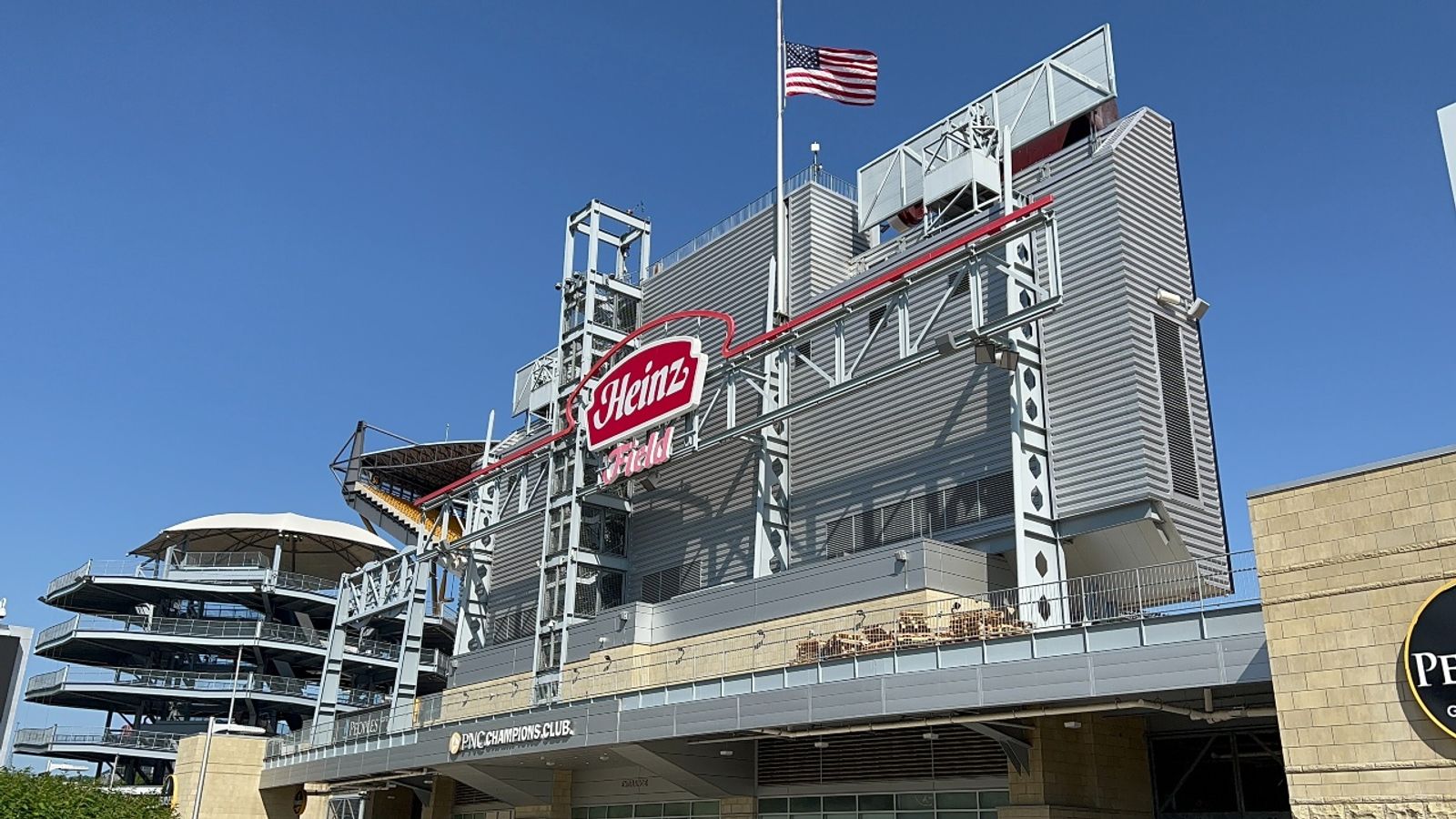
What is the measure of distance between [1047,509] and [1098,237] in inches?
327

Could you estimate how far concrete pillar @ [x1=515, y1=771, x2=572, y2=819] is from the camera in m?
43.1

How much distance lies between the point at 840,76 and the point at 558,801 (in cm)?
2792

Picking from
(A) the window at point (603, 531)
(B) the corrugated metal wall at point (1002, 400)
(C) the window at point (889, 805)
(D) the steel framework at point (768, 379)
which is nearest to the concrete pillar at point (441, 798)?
(D) the steel framework at point (768, 379)

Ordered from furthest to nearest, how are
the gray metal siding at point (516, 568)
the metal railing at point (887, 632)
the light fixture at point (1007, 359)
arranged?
the gray metal siding at point (516, 568), the light fixture at point (1007, 359), the metal railing at point (887, 632)

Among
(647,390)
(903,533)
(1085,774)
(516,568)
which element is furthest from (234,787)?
(1085,774)

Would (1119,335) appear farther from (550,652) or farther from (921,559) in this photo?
(550,652)

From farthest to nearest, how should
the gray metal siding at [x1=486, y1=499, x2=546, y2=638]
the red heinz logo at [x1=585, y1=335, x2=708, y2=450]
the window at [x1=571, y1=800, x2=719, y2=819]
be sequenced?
the gray metal siding at [x1=486, y1=499, x2=546, y2=638] < the red heinz logo at [x1=585, y1=335, x2=708, y2=450] < the window at [x1=571, y1=800, x2=719, y2=819]

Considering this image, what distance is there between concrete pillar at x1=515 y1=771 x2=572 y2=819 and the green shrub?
12478 millimetres

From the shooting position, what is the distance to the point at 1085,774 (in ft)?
92.0

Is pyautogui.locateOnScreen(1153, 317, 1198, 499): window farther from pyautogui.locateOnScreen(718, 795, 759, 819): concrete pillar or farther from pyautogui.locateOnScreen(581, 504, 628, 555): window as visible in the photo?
pyautogui.locateOnScreen(581, 504, 628, 555): window

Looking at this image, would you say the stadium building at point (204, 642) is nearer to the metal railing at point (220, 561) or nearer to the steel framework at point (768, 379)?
the metal railing at point (220, 561)

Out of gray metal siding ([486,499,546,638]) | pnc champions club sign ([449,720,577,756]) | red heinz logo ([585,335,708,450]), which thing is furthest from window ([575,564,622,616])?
pnc champions club sign ([449,720,577,756])

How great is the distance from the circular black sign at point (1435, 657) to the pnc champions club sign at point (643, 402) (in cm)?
2605

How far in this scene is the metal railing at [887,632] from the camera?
1040 inches
